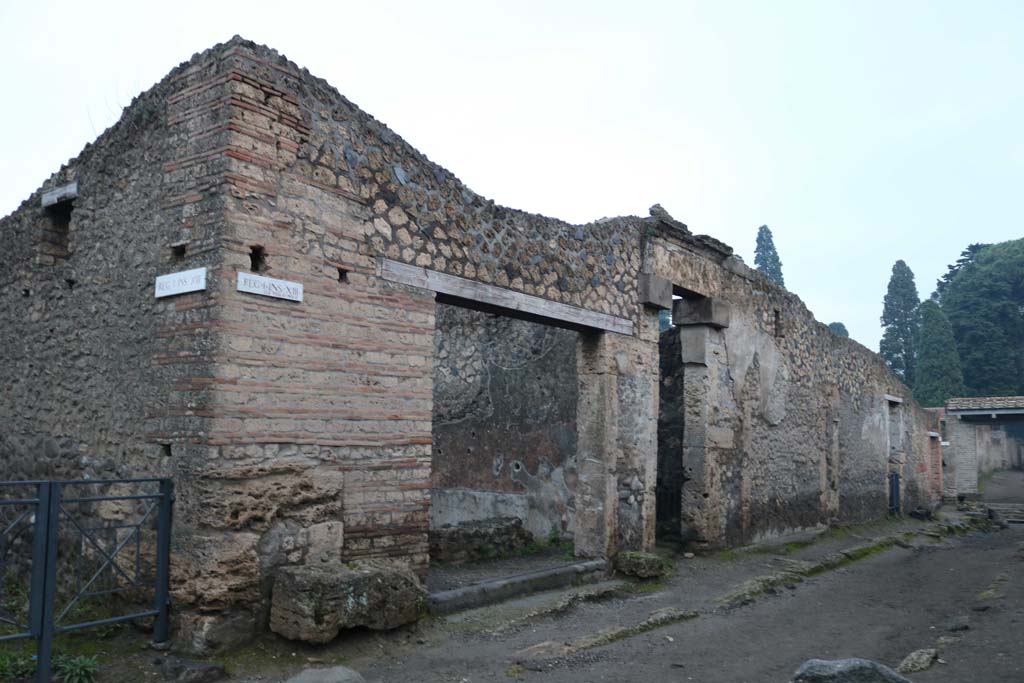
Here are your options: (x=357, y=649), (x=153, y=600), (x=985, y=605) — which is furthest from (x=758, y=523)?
(x=153, y=600)

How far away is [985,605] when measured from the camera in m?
6.96

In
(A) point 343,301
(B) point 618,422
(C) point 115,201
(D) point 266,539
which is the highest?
(C) point 115,201

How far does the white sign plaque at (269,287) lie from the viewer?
4.86 metres

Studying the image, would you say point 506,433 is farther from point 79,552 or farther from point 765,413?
point 79,552

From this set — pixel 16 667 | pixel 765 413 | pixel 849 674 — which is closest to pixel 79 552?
pixel 16 667

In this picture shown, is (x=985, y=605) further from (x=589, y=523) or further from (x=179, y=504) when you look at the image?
(x=179, y=504)

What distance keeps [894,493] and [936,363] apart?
2333 cm

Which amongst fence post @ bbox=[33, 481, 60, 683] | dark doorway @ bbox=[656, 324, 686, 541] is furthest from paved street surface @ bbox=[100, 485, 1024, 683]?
dark doorway @ bbox=[656, 324, 686, 541]

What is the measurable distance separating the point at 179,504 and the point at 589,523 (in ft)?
13.9

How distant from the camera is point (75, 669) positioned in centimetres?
418

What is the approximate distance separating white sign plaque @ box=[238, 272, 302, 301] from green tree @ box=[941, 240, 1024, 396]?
4116 cm

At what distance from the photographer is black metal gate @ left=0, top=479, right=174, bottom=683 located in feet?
13.4

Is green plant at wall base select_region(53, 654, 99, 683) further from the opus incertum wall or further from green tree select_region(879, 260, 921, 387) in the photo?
green tree select_region(879, 260, 921, 387)

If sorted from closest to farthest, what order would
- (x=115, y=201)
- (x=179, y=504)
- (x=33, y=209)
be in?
(x=179, y=504) → (x=115, y=201) → (x=33, y=209)
